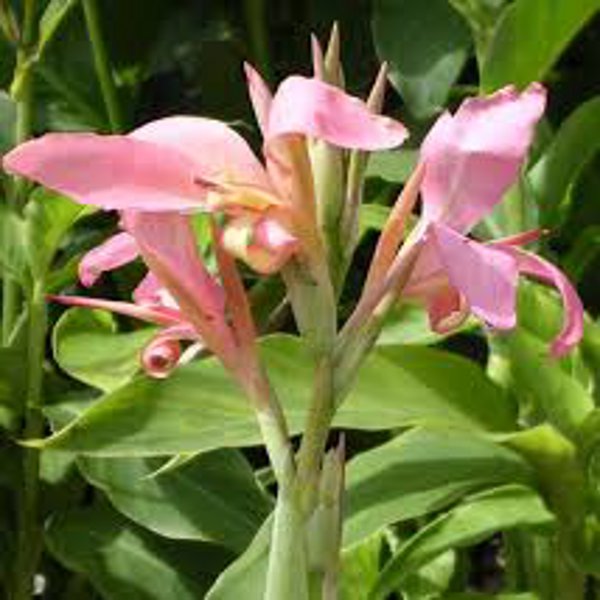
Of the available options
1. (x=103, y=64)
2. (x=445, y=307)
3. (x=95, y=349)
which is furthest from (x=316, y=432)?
(x=103, y=64)

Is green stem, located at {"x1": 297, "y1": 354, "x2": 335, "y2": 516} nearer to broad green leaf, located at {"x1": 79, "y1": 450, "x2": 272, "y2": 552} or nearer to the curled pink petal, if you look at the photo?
the curled pink petal

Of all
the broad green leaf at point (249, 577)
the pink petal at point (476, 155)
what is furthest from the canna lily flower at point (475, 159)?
the broad green leaf at point (249, 577)

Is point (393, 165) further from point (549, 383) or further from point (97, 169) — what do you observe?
point (97, 169)

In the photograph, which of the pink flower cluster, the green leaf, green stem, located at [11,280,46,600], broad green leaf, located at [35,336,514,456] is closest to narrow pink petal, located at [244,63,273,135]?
the pink flower cluster

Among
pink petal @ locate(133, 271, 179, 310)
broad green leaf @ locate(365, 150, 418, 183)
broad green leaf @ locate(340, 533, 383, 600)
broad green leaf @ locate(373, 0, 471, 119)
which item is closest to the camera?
pink petal @ locate(133, 271, 179, 310)

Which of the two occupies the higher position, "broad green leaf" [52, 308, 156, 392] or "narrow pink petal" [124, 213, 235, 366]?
"narrow pink petal" [124, 213, 235, 366]

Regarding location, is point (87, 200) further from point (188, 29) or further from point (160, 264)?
point (188, 29)

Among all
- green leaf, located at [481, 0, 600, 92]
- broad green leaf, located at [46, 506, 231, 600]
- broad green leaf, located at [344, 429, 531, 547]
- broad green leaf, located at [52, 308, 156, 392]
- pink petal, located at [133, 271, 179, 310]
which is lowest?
broad green leaf, located at [46, 506, 231, 600]
